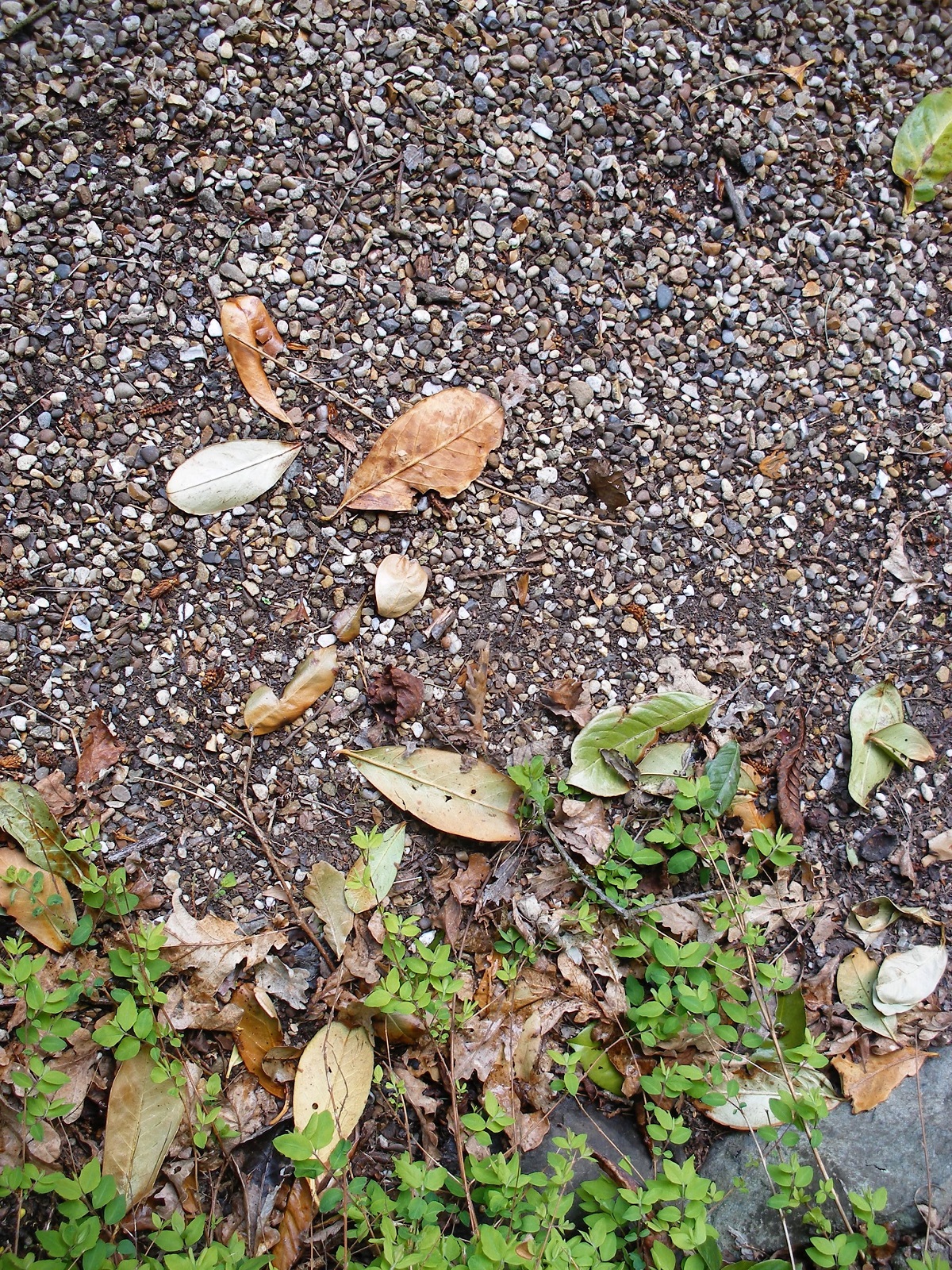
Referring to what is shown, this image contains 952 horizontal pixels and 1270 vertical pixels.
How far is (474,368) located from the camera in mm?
2162

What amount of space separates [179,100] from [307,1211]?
8.26 ft

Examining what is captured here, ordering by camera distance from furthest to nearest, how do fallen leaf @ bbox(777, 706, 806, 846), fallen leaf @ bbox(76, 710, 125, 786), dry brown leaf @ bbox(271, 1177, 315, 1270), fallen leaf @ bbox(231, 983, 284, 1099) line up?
fallen leaf @ bbox(777, 706, 806, 846) < fallen leaf @ bbox(76, 710, 125, 786) < fallen leaf @ bbox(231, 983, 284, 1099) < dry brown leaf @ bbox(271, 1177, 315, 1270)

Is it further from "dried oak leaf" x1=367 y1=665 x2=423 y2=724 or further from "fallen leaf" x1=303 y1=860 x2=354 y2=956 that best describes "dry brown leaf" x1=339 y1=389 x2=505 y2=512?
"fallen leaf" x1=303 y1=860 x2=354 y2=956

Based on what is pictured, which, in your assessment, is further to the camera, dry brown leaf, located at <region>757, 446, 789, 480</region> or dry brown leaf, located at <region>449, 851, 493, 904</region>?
dry brown leaf, located at <region>757, 446, 789, 480</region>

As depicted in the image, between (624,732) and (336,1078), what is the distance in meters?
1.00

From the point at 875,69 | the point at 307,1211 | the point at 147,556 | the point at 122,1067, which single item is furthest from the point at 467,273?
the point at 307,1211

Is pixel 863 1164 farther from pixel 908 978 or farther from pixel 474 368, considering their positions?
pixel 474 368

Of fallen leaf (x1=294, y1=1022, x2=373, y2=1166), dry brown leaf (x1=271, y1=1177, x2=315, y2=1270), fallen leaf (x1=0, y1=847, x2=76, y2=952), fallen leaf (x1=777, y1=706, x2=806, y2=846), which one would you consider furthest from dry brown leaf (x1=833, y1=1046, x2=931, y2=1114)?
fallen leaf (x1=0, y1=847, x2=76, y2=952)

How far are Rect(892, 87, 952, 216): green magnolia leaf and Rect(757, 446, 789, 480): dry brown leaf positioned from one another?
762mm

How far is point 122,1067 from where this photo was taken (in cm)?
188

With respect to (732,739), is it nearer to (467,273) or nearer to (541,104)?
(467,273)

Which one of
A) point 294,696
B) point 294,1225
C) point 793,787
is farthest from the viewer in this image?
point 793,787

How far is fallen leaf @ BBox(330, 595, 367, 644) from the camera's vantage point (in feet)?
6.82

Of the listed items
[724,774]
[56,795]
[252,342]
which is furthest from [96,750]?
[724,774]
